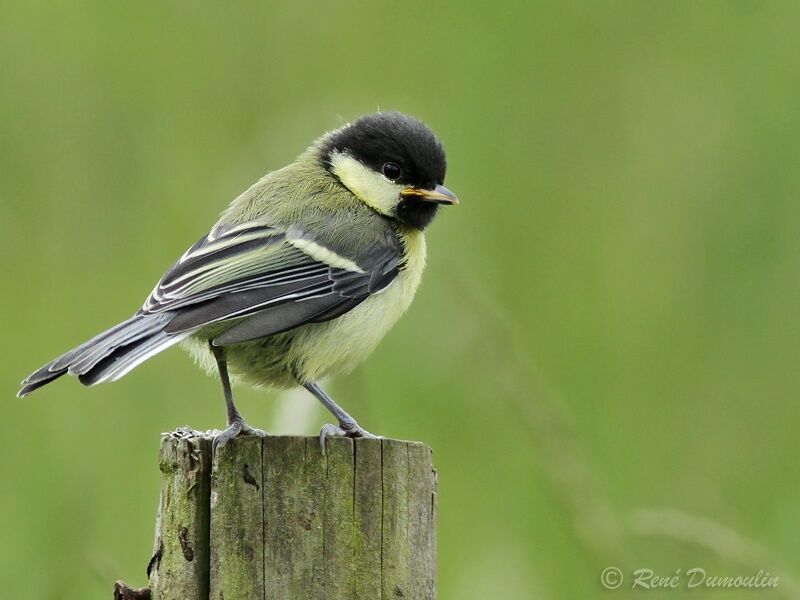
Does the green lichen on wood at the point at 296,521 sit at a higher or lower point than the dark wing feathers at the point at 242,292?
lower

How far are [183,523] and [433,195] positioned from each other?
2.10 meters

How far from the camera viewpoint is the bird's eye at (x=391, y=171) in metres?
4.93

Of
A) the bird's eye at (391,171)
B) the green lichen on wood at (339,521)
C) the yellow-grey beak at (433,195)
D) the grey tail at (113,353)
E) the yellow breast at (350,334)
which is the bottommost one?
the green lichen on wood at (339,521)

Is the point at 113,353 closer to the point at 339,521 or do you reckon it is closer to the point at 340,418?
the point at 340,418

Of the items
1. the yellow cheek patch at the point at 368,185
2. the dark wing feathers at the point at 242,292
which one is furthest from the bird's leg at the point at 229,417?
the yellow cheek patch at the point at 368,185

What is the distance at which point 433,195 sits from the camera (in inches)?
191

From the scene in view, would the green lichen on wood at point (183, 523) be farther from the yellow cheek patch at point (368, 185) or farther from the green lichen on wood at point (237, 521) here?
the yellow cheek patch at point (368, 185)

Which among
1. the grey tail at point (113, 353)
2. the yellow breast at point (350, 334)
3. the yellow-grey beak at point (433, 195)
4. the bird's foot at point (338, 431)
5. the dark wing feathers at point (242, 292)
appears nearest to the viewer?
the bird's foot at point (338, 431)

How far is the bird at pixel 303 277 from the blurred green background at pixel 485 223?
428mm

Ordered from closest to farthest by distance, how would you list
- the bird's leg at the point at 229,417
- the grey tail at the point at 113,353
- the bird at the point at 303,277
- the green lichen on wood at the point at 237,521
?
the green lichen on wood at the point at 237,521, the bird's leg at the point at 229,417, the grey tail at the point at 113,353, the bird at the point at 303,277

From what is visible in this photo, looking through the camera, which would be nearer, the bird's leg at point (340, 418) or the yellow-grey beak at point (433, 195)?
the bird's leg at point (340, 418)

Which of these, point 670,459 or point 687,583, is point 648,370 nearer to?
point 670,459

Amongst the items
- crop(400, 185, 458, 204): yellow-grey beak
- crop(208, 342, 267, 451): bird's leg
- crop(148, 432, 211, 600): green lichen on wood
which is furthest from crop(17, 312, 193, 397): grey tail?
crop(400, 185, 458, 204): yellow-grey beak

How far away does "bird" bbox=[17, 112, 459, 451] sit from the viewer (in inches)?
151
